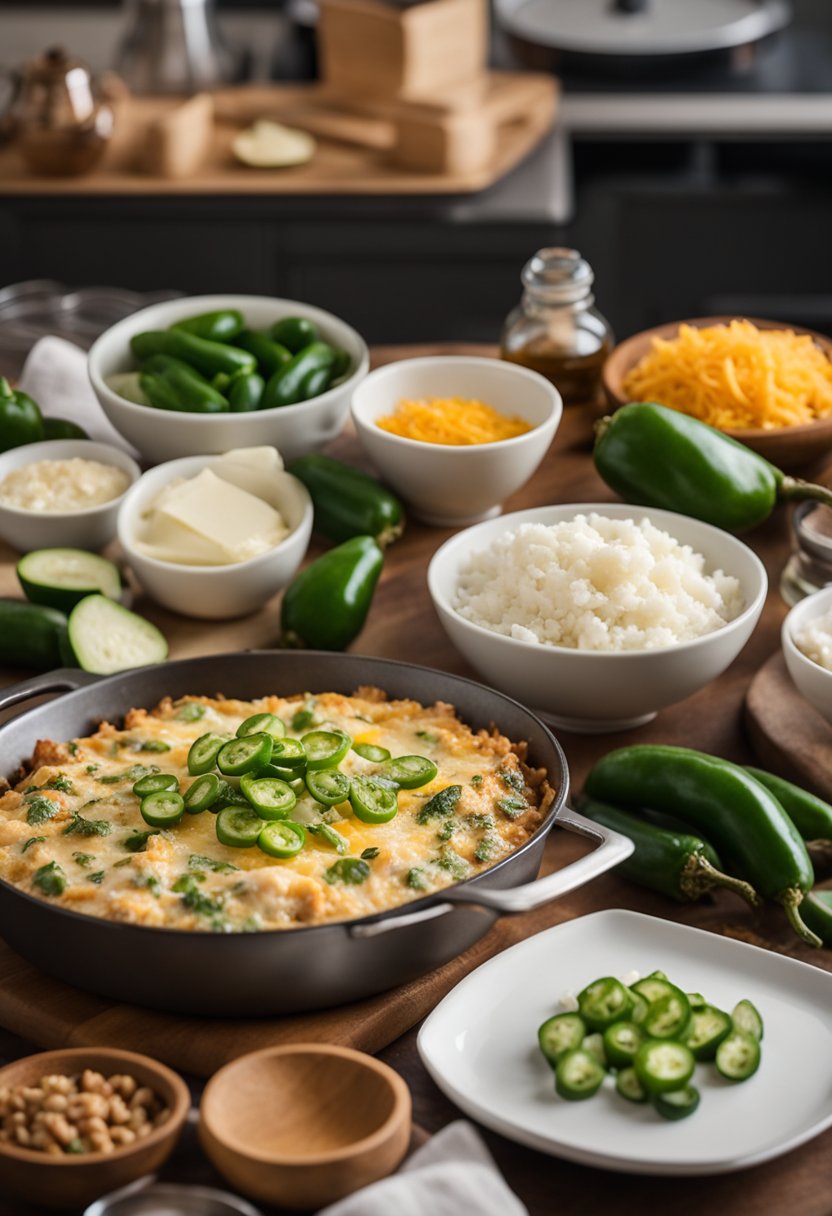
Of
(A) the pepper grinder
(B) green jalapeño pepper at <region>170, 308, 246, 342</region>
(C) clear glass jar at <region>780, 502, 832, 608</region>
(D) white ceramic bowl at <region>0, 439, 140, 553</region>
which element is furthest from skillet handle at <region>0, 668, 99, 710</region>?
(A) the pepper grinder

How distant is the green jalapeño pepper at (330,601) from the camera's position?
2252 millimetres

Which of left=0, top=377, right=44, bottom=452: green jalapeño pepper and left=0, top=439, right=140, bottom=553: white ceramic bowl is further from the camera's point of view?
left=0, top=377, right=44, bottom=452: green jalapeño pepper

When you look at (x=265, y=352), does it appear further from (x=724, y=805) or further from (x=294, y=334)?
(x=724, y=805)

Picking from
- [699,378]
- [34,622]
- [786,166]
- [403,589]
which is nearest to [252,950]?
[34,622]

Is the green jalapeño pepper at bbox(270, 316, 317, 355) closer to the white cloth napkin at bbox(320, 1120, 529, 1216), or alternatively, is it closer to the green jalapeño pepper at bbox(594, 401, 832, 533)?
the green jalapeño pepper at bbox(594, 401, 832, 533)

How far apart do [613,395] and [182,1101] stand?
5.65 ft

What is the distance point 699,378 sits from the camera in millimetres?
2686

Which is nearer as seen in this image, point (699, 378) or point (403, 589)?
point (403, 589)

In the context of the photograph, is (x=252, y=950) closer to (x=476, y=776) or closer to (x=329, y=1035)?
(x=329, y=1035)

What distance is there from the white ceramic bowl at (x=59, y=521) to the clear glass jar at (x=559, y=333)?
2.65ft

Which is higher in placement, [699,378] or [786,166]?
[699,378]

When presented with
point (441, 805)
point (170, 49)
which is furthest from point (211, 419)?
point (170, 49)

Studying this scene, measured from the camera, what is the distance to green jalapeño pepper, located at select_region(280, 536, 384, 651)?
2252 mm

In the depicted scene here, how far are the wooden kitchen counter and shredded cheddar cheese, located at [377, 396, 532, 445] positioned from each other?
0.16m
